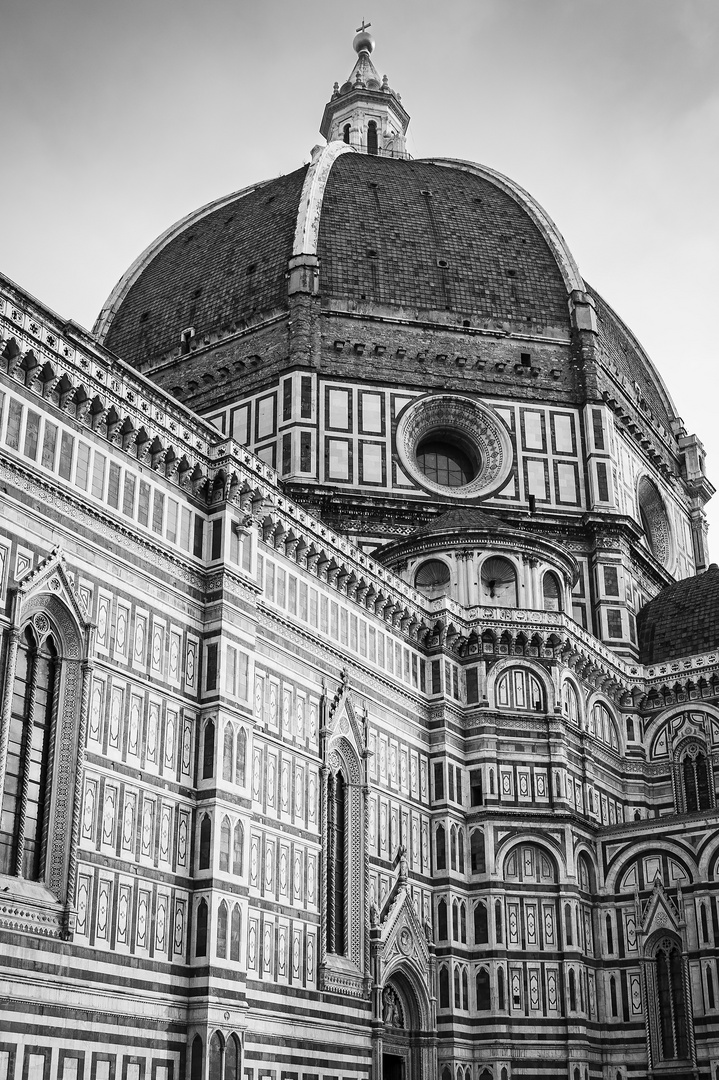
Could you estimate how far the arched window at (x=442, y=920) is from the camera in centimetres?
3616

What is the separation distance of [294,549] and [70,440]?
26.0ft

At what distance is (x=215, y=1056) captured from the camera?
26.7 meters

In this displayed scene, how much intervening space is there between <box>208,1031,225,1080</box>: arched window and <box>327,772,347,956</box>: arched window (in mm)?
5667

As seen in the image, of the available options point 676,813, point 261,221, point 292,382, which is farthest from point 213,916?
point 261,221

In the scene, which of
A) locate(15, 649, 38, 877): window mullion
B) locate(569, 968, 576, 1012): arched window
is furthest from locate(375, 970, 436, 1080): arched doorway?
locate(15, 649, 38, 877): window mullion

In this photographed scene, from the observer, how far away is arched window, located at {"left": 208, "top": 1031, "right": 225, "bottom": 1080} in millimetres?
26516

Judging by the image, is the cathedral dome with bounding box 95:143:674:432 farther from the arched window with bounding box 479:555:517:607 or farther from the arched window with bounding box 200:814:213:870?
the arched window with bounding box 200:814:213:870

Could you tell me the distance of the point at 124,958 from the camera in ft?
84.6

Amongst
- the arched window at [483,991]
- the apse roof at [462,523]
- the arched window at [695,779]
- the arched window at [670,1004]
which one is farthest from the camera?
the arched window at [695,779]

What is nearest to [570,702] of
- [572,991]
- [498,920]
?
[498,920]

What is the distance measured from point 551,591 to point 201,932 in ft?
61.5

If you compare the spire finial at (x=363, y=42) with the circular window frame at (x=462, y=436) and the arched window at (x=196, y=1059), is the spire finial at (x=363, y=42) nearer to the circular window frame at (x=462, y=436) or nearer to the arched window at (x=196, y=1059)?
the circular window frame at (x=462, y=436)

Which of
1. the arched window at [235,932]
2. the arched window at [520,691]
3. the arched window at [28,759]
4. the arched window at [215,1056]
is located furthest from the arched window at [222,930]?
the arched window at [520,691]

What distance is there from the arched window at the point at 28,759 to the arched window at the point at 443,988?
14.5 meters
